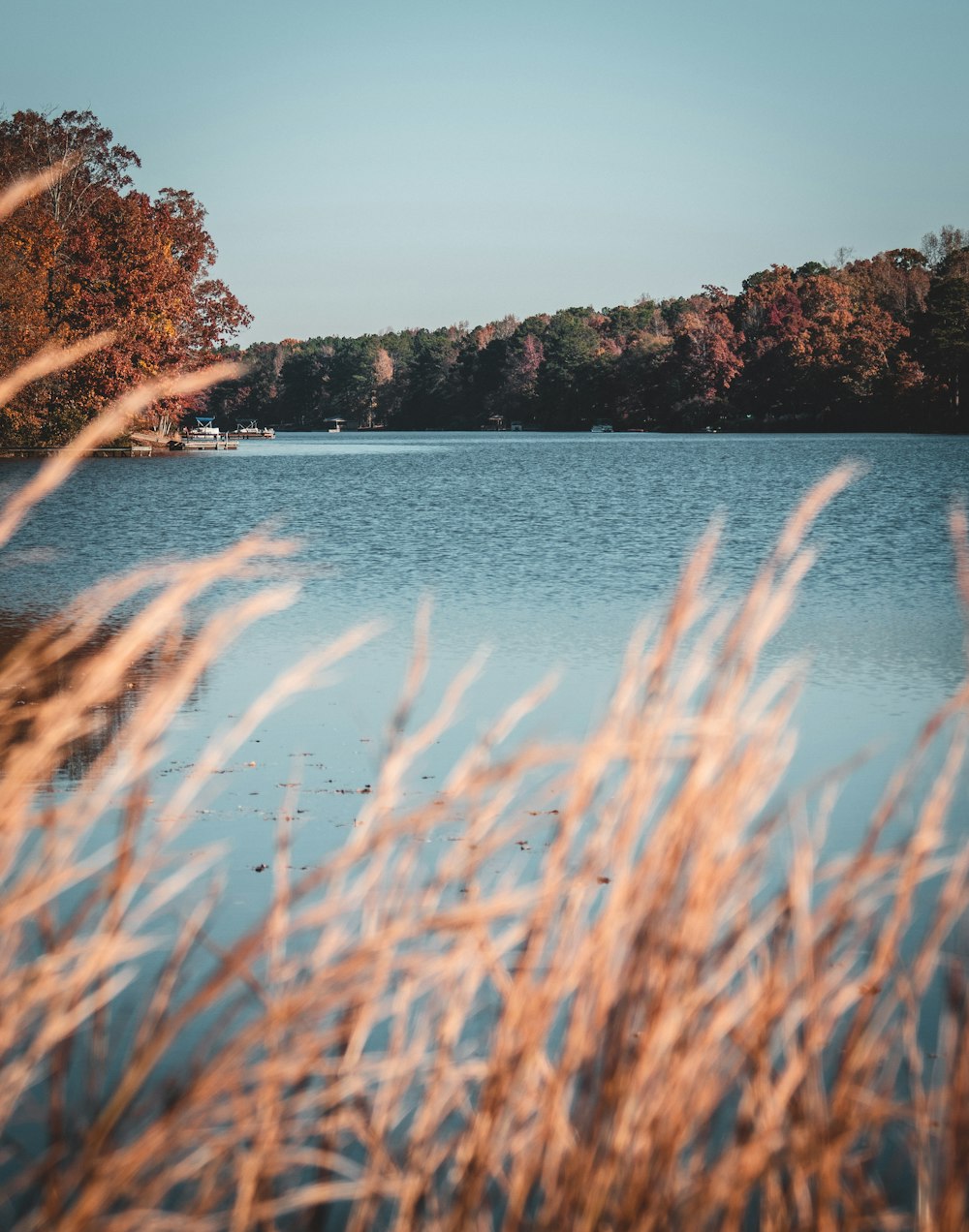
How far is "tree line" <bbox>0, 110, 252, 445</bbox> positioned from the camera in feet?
169

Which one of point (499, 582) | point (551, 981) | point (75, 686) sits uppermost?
point (551, 981)

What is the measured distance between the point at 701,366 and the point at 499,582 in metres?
98.6

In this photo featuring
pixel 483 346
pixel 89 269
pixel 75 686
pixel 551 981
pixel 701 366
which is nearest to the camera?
pixel 551 981

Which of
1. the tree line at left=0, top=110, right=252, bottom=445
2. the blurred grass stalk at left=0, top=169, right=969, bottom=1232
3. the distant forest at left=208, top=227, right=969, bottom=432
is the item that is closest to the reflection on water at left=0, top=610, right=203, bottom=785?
the blurred grass stalk at left=0, top=169, right=969, bottom=1232

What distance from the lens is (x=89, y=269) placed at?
54.5 metres

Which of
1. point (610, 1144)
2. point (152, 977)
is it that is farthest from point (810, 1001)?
point (152, 977)

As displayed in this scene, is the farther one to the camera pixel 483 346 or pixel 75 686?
pixel 483 346

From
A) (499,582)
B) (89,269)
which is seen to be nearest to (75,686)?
(499,582)

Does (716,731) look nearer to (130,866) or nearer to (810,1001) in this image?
(810,1001)

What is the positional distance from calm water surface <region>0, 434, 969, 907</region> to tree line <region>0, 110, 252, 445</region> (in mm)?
4592

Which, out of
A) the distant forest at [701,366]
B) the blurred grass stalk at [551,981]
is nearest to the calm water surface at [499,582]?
the blurred grass stalk at [551,981]

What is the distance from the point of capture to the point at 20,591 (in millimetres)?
18250

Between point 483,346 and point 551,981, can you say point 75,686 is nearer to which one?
point 551,981

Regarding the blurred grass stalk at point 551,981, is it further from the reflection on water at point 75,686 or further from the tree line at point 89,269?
the tree line at point 89,269
